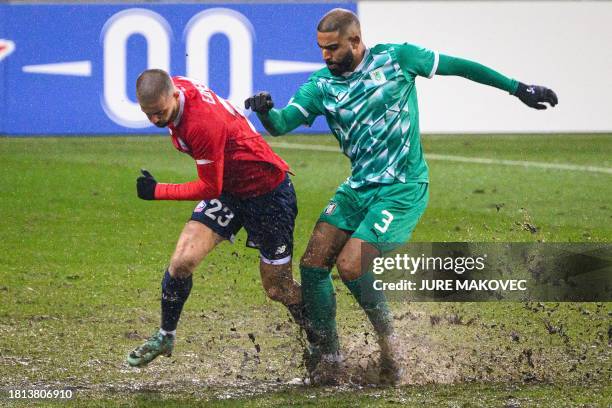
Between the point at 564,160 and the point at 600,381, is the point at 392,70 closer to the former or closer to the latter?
the point at 600,381

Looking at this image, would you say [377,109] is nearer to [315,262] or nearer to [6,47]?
[315,262]

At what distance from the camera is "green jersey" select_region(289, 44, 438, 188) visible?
6.61 meters

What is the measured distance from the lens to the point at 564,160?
609 inches

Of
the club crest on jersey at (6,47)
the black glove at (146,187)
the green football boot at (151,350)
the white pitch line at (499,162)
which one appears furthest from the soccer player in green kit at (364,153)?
the club crest on jersey at (6,47)

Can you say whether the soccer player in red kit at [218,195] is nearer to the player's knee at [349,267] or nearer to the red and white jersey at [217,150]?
the red and white jersey at [217,150]

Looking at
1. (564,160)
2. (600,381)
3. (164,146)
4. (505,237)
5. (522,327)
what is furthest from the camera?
(164,146)

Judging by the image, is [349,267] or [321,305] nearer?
[349,267]

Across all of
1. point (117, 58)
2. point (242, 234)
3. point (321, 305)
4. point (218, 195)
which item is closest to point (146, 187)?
point (218, 195)

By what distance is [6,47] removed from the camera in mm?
16719

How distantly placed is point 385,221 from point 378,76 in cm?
80

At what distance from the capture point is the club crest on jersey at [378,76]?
6625 millimetres

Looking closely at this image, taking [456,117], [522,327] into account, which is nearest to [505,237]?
[522,327]

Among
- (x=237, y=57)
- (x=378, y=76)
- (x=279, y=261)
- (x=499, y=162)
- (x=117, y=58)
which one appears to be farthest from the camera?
(x=237, y=57)

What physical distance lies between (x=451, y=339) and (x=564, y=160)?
845 cm
